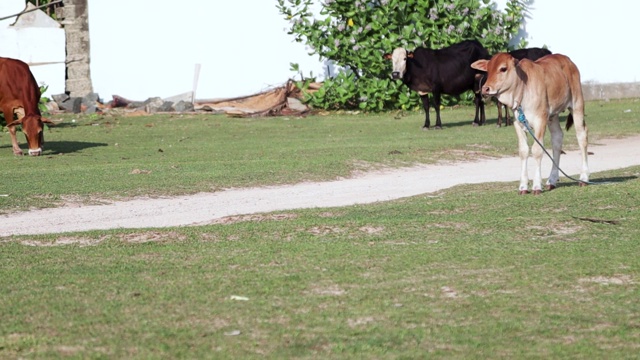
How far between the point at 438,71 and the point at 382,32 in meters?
3.89

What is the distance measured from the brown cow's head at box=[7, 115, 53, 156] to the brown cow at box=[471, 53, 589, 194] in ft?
27.3

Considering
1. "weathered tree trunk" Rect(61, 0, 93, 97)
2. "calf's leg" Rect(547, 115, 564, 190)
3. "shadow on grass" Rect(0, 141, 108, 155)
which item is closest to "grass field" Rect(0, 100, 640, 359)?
"calf's leg" Rect(547, 115, 564, 190)

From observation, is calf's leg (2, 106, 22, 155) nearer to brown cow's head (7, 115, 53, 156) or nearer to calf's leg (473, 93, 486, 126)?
brown cow's head (7, 115, 53, 156)

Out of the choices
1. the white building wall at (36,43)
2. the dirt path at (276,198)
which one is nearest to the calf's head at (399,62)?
the dirt path at (276,198)

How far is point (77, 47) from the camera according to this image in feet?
92.8

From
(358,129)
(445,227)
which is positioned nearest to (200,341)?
(445,227)

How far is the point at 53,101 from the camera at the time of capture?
27.8m

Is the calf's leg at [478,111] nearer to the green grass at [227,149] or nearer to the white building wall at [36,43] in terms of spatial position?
the green grass at [227,149]

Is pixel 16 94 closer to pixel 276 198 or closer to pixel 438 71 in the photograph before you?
pixel 276 198

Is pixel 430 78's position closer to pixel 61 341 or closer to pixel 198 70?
pixel 198 70

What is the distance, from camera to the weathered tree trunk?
2820cm

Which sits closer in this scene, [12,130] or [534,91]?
[534,91]

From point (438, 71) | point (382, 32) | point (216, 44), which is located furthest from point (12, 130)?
point (382, 32)

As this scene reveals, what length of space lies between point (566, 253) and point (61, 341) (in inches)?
163
